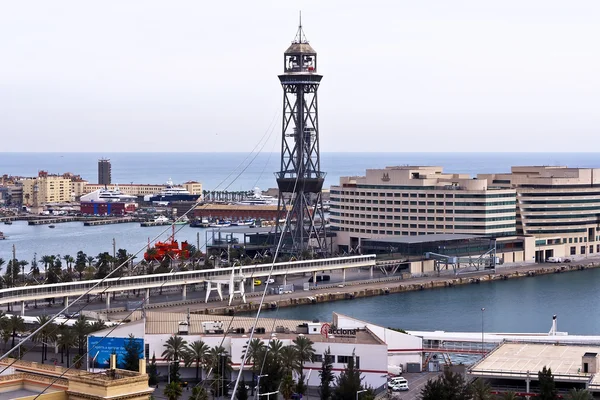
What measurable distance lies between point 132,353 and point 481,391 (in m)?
6.18

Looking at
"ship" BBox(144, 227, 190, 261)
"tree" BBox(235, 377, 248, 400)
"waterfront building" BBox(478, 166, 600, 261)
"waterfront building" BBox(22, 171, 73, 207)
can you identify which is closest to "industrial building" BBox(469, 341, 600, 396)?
"tree" BBox(235, 377, 248, 400)

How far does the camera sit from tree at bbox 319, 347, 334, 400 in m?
19.0

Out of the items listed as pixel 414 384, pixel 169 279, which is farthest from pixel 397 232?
pixel 414 384

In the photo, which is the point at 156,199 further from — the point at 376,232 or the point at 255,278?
the point at 255,278

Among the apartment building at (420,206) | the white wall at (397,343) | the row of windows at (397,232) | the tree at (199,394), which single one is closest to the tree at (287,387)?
the tree at (199,394)

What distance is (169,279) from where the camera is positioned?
111 ft

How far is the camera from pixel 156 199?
90.2m

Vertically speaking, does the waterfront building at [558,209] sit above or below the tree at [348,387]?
above

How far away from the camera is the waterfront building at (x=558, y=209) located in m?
47.2

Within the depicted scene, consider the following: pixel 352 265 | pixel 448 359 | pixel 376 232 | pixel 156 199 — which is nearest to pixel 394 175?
pixel 376 232

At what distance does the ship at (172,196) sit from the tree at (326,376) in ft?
219

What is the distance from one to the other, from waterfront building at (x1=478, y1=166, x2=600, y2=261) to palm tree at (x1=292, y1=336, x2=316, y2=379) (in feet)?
88.7

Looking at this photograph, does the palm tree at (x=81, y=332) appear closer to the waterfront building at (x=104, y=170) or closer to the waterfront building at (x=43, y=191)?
the waterfront building at (x=43, y=191)

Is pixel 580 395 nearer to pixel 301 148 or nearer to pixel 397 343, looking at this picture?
pixel 397 343
